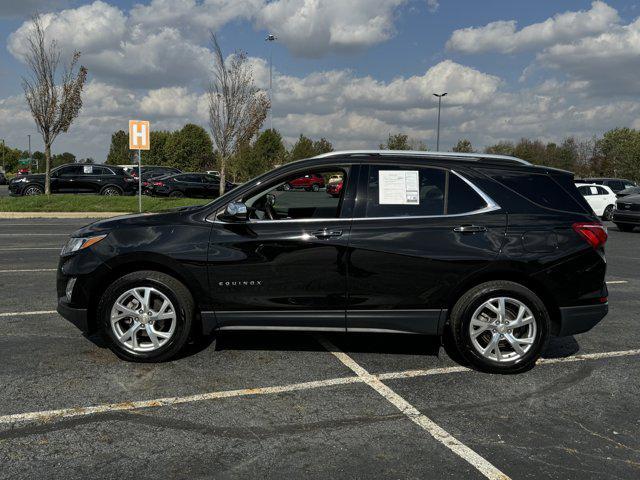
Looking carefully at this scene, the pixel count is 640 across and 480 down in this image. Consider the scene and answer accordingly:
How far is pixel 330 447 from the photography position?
10.8ft

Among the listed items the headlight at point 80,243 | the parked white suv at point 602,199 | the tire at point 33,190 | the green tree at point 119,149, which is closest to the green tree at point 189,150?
the green tree at point 119,149

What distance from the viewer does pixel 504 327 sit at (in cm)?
Result: 454

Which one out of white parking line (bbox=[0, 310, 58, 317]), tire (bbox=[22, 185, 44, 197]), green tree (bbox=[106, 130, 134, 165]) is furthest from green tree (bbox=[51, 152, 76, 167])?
white parking line (bbox=[0, 310, 58, 317])

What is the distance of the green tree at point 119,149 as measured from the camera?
104 metres

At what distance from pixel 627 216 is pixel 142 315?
1754 centimetres

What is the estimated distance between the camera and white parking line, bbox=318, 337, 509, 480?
3.10 metres

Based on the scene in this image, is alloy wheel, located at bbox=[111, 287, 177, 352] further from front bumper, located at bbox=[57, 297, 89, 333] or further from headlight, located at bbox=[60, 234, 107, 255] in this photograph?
headlight, located at bbox=[60, 234, 107, 255]

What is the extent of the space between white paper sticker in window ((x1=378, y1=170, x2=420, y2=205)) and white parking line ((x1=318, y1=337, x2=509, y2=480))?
137 cm

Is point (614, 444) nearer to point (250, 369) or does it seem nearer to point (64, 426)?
point (250, 369)

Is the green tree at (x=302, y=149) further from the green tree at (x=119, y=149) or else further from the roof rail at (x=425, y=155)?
the green tree at (x=119, y=149)

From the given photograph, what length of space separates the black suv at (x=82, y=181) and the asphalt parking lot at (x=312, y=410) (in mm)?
22142

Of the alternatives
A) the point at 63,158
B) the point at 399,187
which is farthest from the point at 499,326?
the point at 63,158

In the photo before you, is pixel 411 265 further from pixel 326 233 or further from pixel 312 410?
pixel 312 410

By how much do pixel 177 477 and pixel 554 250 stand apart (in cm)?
326
